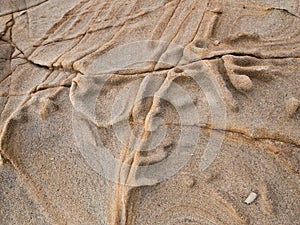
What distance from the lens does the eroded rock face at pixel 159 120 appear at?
1759 millimetres

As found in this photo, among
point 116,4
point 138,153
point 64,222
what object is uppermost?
point 116,4

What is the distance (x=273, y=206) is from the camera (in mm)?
1684

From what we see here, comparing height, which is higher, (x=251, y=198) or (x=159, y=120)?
(x=159, y=120)

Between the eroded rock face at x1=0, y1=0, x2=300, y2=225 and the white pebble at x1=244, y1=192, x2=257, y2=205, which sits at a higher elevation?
the eroded rock face at x1=0, y1=0, x2=300, y2=225

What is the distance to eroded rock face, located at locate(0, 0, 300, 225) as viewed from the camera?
176cm

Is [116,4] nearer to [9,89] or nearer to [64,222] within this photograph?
[9,89]

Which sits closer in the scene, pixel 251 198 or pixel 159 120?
pixel 251 198

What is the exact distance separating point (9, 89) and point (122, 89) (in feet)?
2.13

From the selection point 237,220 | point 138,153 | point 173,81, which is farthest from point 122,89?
point 237,220

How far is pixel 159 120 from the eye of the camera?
195 centimetres

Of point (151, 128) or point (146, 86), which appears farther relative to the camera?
point (146, 86)

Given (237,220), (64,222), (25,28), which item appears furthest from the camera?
(25,28)

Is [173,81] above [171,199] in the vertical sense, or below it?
A: above

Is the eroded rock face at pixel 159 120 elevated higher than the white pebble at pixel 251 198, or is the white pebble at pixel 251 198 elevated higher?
the eroded rock face at pixel 159 120
